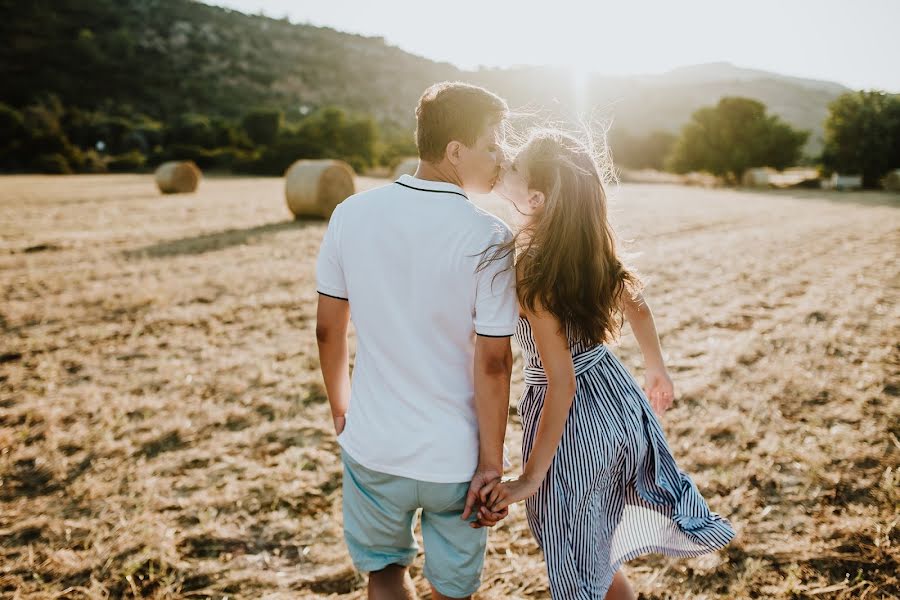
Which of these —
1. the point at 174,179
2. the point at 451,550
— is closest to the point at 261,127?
the point at 174,179

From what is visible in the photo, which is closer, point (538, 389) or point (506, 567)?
point (538, 389)

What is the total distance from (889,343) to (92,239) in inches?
429

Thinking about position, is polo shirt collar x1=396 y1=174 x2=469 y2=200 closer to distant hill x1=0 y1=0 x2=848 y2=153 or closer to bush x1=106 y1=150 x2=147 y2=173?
bush x1=106 y1=150 x2=147 y2=173

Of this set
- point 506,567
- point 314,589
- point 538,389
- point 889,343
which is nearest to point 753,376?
point 889,343

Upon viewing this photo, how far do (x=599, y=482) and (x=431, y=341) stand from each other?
734mm

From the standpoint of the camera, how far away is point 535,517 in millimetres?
1854

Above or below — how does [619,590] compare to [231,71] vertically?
below

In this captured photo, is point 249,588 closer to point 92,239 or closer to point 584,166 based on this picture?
point 584,166

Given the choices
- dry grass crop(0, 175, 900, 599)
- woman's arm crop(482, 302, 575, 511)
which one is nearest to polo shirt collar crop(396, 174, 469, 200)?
woman's arm crop(482, 302, 575, 511)

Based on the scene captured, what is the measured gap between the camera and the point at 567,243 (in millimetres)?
1574

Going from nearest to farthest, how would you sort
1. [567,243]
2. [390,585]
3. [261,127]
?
[567,243], [390,585], [261,127]

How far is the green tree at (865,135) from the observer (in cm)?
2891

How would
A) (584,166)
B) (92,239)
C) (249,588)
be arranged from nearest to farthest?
(584,166)
(249,588)
(92,239)

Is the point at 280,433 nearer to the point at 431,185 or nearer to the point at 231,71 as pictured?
the point at 431,185
